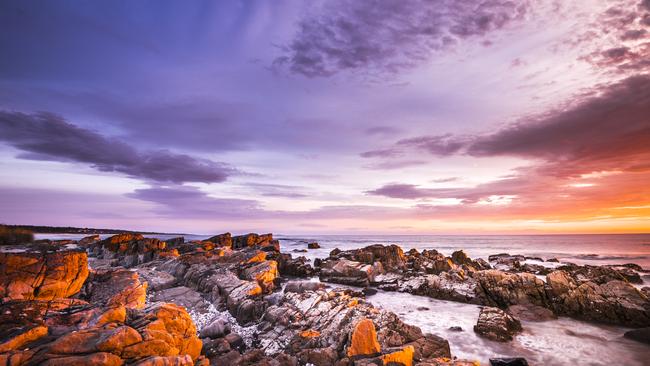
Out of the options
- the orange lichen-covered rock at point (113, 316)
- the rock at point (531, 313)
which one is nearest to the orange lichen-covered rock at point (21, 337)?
the orange lichen-covered rock at point (113, 316)

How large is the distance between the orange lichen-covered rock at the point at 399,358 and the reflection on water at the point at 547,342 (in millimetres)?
4240

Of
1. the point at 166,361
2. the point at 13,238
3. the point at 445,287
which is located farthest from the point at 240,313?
the point at 13,238

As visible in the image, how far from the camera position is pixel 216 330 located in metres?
13.2

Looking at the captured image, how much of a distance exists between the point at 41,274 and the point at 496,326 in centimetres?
2265

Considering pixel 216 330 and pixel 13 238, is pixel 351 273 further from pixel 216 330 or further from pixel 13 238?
pixel 13 238

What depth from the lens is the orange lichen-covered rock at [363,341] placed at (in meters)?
10.9

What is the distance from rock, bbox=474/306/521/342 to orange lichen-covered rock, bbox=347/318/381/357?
7.24 meters

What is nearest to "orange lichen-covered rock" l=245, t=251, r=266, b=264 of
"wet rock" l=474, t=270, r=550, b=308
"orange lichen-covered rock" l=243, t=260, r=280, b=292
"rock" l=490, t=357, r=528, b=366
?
"orange lichen-covered rock" l=243, t=260, r=280, b=292

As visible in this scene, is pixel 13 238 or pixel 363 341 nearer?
pixel 363 341

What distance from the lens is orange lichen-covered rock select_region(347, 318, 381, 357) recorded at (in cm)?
1088

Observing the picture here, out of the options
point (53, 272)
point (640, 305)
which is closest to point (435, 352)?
point (640, 305)

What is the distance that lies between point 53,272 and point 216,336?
29.0 feet

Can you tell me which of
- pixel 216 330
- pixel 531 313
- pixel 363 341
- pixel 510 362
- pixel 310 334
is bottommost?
pixel 531 313

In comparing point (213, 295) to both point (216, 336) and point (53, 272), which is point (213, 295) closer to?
point (216, 336)
